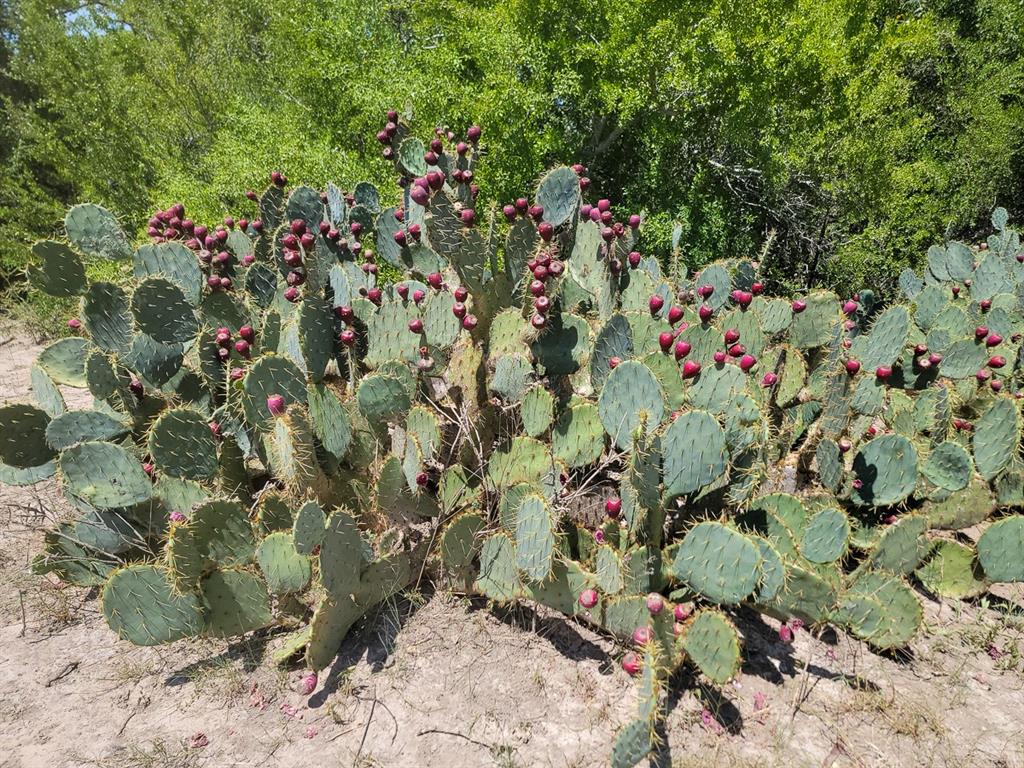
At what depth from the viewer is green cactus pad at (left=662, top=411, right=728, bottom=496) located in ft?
6.64

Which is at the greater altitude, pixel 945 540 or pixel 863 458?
pixel 863 458

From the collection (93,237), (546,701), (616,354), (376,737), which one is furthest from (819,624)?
(93,237)

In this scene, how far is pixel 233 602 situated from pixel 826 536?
230cm

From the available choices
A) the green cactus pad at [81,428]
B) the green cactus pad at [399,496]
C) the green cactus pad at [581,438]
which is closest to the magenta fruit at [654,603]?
the green cactus pad at [581,438]

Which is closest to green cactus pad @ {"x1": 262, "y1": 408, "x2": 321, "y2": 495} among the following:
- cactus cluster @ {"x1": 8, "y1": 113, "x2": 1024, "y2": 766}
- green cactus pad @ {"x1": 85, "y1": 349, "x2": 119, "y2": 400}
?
cactus cluster @ {"x1": 8, "y1": 113, "x2": 1024, "y2": 766}

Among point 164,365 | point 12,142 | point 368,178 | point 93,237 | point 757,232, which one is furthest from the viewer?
point 12,142

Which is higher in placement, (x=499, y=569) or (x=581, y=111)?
(x=581, y=111)

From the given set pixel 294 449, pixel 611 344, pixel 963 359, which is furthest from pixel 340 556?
pixel 963 359

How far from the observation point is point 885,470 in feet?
8.71

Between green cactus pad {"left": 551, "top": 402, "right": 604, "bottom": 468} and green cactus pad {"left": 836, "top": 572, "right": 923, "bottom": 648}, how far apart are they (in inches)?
44.0

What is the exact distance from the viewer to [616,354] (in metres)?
2.66

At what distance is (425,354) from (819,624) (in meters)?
1.95

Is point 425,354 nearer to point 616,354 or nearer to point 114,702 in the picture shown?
point 616,354

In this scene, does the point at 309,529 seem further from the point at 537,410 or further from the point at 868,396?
the point at 868,396
